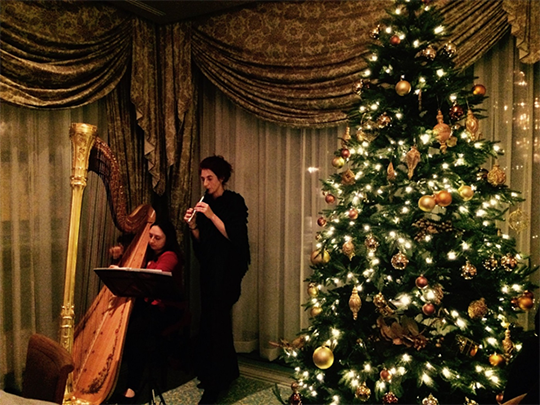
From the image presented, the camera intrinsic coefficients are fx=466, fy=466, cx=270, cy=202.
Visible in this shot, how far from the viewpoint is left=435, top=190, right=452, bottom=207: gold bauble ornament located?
6.54 feet

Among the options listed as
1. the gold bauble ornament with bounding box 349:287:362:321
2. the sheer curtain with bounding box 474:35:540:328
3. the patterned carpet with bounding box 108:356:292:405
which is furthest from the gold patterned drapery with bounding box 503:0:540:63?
the patterned carpet with bounding box 108:356:292:405

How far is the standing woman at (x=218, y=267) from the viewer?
114 inches

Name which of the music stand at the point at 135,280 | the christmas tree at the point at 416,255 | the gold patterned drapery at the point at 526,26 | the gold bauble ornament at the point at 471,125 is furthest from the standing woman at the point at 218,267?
the gold patterned drapery at the point at 526,26

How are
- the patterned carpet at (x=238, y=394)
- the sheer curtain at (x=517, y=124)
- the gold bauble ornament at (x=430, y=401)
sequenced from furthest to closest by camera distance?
the patterned carpet at (x=238, y=394) < the sheer curtain at (x=517, y=124) < the gold bauble ornament at (x=430, y=401)

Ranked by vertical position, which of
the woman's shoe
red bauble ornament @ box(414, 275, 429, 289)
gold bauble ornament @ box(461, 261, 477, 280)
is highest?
gold bauble ornament @ box(461, 261, 477, 280)

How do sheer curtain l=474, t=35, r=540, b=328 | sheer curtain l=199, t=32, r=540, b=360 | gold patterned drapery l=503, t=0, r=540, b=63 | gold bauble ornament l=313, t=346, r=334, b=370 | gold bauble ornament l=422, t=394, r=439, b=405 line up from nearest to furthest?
gold bauble ornament l=422, t=394, r=439, b=405 → gold bauble ornament l=313, t=346, r=334, b=370 → gold patterned drapery l=503, t=0, r=540, b=63 → sheer curtain l=474, t=35, r=540, b=328 → sheer curtain l=199, t=32, r=540, b=360

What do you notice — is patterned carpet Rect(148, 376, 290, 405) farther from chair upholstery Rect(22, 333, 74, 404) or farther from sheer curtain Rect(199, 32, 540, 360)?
chair upholstery Rect(22, 333, 74, 404)

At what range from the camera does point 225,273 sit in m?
2.97

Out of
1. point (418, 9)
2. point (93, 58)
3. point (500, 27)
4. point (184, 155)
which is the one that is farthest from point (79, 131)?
point (500, 27)

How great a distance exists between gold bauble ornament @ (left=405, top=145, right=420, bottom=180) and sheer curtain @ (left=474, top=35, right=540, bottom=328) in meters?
1.04

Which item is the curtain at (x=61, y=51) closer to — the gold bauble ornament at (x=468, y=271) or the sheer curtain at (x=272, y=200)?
the sheer curtain at (x=272, y=200)

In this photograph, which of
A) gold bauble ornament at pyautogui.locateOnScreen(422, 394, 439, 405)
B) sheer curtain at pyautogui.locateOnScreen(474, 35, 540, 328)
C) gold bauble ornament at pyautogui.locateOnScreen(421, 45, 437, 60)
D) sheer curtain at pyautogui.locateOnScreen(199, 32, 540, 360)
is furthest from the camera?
sheer curtain at pyautogui.locateOnScreen(199, 32, 540, 360)

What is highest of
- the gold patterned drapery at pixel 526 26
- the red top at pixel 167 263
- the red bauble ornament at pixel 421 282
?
the gold patterned drapery at pixel 526 26

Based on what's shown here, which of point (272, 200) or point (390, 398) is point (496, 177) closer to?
point (390, 398)
